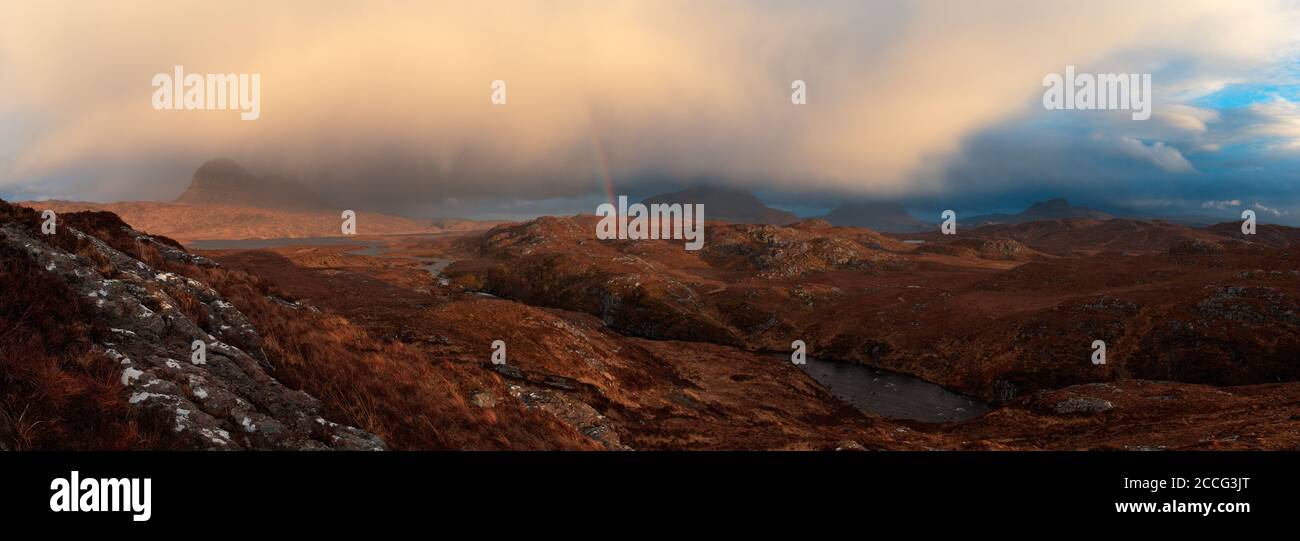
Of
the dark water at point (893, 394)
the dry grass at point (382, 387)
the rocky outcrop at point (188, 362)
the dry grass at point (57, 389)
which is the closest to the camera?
the dry grass at point (57, 389)

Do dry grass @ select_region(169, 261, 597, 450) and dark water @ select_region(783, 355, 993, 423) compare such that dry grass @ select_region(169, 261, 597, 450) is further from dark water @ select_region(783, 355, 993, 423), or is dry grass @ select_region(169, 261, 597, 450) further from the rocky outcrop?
dark water @ select_region(783, 355, 993, 423)

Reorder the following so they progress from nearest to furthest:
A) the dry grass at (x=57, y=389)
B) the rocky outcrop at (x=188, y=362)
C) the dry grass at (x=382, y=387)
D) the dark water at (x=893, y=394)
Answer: the dry grass at (x=57, y=389)
the rocky outcrop at (x=188, y=362)
the dry grass at (x=382, y=387)
the dark water at (x=893, y=394)

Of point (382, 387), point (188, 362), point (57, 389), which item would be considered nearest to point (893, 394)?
point (382, 387)

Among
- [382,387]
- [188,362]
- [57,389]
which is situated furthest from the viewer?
[382,387]

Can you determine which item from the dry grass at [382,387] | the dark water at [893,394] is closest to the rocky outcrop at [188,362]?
the dry grass at [382,387]

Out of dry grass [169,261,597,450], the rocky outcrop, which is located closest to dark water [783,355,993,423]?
dry grass [169,261,597,450]

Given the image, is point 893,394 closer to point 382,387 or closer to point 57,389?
point 382,387

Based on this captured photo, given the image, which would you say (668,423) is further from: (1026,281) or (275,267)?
(275,267)

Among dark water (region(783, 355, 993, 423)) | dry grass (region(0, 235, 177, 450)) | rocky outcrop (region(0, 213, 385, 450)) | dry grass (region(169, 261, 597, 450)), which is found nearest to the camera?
dry grass (region(0, 235, 177, 450))

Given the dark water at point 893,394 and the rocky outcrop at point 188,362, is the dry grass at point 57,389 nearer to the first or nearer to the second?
the rocky outcrop at point 188,362
